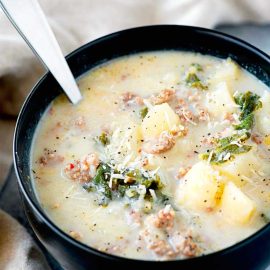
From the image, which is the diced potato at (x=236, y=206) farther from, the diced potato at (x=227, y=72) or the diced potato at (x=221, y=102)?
the diced potato at (x=227, y=72)

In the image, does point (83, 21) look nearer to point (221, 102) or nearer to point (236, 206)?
→ point (221, 102)

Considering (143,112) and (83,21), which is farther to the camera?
(83,21)

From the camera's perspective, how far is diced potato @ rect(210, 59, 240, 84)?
2.60 m

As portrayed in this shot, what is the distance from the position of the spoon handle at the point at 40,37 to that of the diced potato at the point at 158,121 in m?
0.39

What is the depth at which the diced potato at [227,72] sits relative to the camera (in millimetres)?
2602

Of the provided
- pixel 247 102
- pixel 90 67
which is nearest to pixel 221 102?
pixel 247 102

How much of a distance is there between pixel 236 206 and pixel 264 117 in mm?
496

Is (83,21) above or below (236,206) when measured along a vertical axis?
above

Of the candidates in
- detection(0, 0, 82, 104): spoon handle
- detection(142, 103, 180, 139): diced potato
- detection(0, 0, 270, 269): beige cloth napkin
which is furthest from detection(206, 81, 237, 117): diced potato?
detection(0, 0, 270, 269): beige cloth napkin

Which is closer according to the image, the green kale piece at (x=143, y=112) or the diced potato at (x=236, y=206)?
the diced potato at (x=236, y=206)

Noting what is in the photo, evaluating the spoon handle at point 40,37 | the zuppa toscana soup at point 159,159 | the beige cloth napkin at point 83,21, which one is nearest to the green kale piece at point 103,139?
the zuppa toscana soup at point 159,159

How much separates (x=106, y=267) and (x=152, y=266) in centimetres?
16

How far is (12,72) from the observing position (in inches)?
115

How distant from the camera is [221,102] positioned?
245cm
